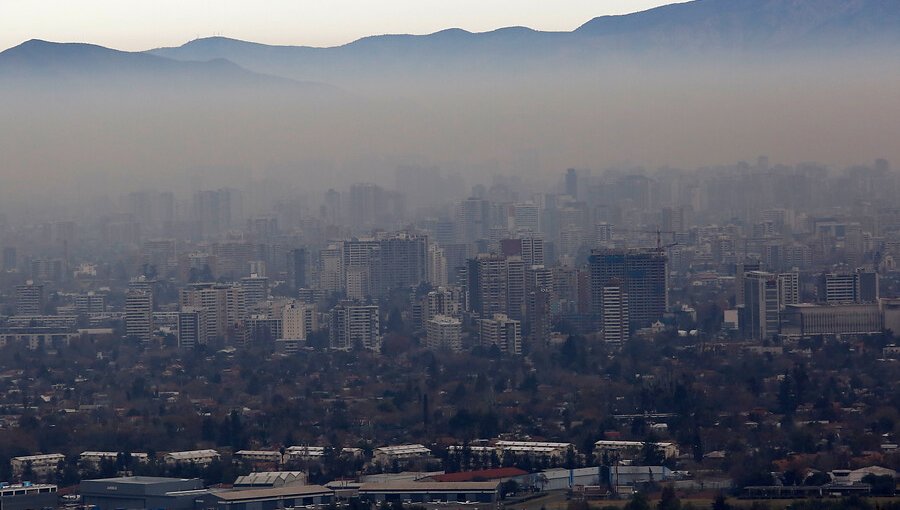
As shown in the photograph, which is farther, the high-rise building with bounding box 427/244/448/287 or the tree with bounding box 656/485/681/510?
the high-rise building with bounding box 427/244/448/287

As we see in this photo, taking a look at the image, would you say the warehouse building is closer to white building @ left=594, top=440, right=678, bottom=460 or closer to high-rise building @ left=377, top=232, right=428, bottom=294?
white building @ left=594, top=440, right=678, bottom=460

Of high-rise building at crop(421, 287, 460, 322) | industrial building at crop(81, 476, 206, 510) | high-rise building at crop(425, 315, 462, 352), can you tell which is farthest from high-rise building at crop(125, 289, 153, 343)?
industrial building at crop(81, 476, 206, 510)

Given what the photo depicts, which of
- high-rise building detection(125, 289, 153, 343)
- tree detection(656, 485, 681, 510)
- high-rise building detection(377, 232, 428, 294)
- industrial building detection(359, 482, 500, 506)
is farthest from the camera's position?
high-rise building detection(377, 232, 428, 294)

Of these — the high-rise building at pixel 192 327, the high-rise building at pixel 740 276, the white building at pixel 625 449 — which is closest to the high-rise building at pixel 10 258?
the high-rise building at pixel 192 327

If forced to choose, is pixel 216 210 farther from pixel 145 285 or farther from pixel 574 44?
pixel 574 44

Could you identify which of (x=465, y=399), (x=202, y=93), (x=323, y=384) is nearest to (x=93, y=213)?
(x=202, y=93)

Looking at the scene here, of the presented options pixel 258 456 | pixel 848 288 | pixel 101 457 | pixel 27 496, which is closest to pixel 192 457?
pixel 258 456

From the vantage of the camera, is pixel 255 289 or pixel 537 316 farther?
pixel 255 289
